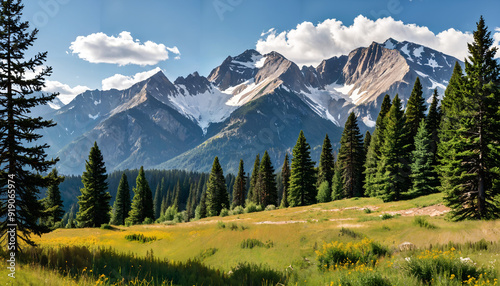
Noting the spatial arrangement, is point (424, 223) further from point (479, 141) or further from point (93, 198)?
point (93, 198)

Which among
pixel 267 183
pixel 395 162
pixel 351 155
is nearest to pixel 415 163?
pixel 395 162

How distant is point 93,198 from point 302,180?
3928cm

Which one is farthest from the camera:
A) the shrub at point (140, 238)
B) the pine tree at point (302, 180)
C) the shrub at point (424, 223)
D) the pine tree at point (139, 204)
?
the pine tree at point (139, 204)

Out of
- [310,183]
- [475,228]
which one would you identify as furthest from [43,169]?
[310,183]

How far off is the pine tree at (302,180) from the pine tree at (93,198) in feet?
117

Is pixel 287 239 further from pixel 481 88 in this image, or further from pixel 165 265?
pixel 481 88

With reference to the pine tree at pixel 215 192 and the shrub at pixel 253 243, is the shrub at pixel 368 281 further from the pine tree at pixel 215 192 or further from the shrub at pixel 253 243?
the pine tree at pixel 215 192

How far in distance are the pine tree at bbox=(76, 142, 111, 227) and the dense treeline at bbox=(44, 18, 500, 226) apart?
147mm

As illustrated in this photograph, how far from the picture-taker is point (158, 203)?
174625 millimetres

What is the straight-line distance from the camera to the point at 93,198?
140 feet

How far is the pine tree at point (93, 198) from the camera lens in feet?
138

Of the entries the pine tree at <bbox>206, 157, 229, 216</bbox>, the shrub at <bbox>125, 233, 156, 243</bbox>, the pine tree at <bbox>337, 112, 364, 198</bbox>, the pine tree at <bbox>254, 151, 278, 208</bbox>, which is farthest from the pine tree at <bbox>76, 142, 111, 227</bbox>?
the pine tree at <bbox>337, 112, 364, 198</bbox>

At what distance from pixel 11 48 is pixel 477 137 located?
27523mm

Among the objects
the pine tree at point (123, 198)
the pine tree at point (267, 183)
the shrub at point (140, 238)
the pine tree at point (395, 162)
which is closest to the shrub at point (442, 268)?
the shrub at point (140, 238)
